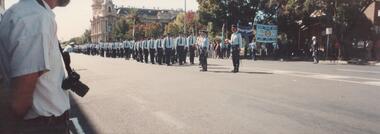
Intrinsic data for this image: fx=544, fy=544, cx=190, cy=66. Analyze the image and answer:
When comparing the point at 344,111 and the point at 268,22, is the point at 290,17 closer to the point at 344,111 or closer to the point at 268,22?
the point at 268,22

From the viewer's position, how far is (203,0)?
183 ft

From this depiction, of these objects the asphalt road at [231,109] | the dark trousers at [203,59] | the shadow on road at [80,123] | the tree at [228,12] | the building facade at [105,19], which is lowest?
the shadow on road at [80,123]

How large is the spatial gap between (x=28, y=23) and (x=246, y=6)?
170ft

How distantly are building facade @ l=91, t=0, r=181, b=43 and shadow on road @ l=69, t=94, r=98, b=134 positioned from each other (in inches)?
5995

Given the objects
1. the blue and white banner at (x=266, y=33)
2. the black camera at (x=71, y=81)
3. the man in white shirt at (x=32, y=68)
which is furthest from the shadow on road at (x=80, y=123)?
the blue and white banner at (x=266, y=33)

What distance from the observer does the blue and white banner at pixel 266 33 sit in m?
45.2

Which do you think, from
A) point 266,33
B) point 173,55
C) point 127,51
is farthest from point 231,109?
point 266,33

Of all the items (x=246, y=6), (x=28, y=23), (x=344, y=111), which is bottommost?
(x=344, y=111)

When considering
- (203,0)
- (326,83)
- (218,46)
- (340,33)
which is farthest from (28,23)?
(203,0)

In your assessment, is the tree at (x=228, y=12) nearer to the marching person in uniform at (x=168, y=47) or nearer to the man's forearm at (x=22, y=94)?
the marching person in uniform at (x=168, y=47)

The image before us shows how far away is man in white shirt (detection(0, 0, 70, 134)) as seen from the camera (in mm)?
2695

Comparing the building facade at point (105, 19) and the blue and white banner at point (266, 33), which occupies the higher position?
the building facade at point (105, 19)

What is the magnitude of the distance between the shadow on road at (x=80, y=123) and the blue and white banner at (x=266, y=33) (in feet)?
119

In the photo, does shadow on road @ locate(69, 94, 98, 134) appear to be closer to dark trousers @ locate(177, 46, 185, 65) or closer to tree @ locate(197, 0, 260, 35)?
dark trousers @ locate(177, 46, 185, 65)
